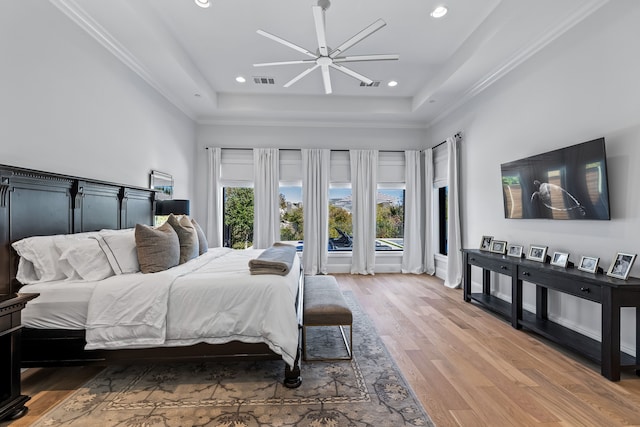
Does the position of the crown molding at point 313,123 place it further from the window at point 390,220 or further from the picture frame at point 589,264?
the picture frame at point 589,264

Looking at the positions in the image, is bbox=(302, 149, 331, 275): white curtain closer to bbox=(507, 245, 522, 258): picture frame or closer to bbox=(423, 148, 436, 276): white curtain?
bbox=(423, 148, 436, 276): white curtain

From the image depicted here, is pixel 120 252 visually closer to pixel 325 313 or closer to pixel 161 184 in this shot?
pixel 325 313

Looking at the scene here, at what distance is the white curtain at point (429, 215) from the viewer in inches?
235

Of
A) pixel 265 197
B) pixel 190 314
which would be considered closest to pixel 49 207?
pixel 190 314

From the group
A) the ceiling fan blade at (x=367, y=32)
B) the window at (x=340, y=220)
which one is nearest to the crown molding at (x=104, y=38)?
the ceiling fan blade at (x=367, y=32)

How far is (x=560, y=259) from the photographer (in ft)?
9.78

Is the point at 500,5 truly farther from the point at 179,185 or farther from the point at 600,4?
the point at 179,185

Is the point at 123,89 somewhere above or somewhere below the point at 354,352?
above

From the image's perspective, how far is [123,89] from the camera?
358cm

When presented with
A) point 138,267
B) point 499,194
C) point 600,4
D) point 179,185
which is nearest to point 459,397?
point 138,267

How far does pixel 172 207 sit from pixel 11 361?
102 inches

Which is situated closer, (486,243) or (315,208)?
(486,243)

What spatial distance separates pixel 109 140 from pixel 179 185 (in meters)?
1.91

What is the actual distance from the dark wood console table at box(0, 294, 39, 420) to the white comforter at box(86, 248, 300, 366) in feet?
1.21
